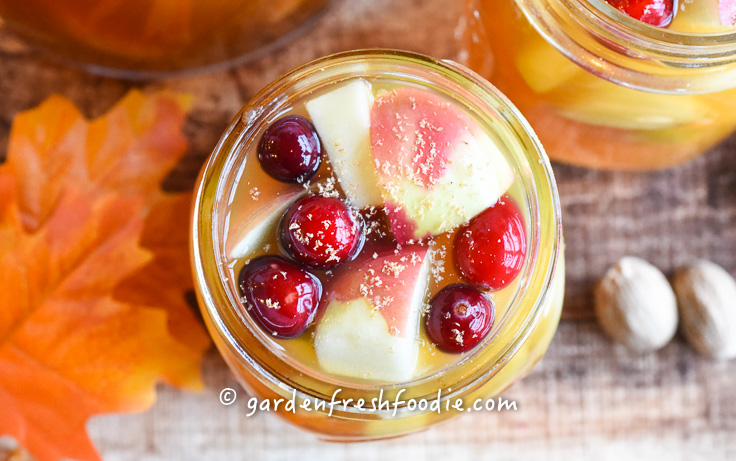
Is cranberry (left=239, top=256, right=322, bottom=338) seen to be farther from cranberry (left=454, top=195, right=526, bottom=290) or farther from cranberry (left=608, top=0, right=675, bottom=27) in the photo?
cranberry (left=608, top=0, right=675, bottom=27)

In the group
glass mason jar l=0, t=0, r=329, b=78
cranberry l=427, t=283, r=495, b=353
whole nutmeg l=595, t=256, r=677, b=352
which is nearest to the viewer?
cranberry l=427, t=283, r=495, b=353

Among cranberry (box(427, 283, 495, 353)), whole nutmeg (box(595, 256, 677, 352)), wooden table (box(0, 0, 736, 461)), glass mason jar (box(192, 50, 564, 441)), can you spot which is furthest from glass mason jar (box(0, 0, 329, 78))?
whole nutmeg (box(595, 256, 677, 352))

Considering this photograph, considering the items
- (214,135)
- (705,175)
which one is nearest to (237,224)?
(214,135)

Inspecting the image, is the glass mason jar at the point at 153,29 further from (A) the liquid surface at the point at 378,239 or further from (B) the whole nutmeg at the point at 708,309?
(B) the whole nutmeg at the point at 708,309

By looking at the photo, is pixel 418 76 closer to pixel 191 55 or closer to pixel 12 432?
pixel 191 55

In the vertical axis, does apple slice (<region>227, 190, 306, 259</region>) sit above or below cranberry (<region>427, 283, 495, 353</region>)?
above

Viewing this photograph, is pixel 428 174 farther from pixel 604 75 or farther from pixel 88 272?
pixel 88 272
